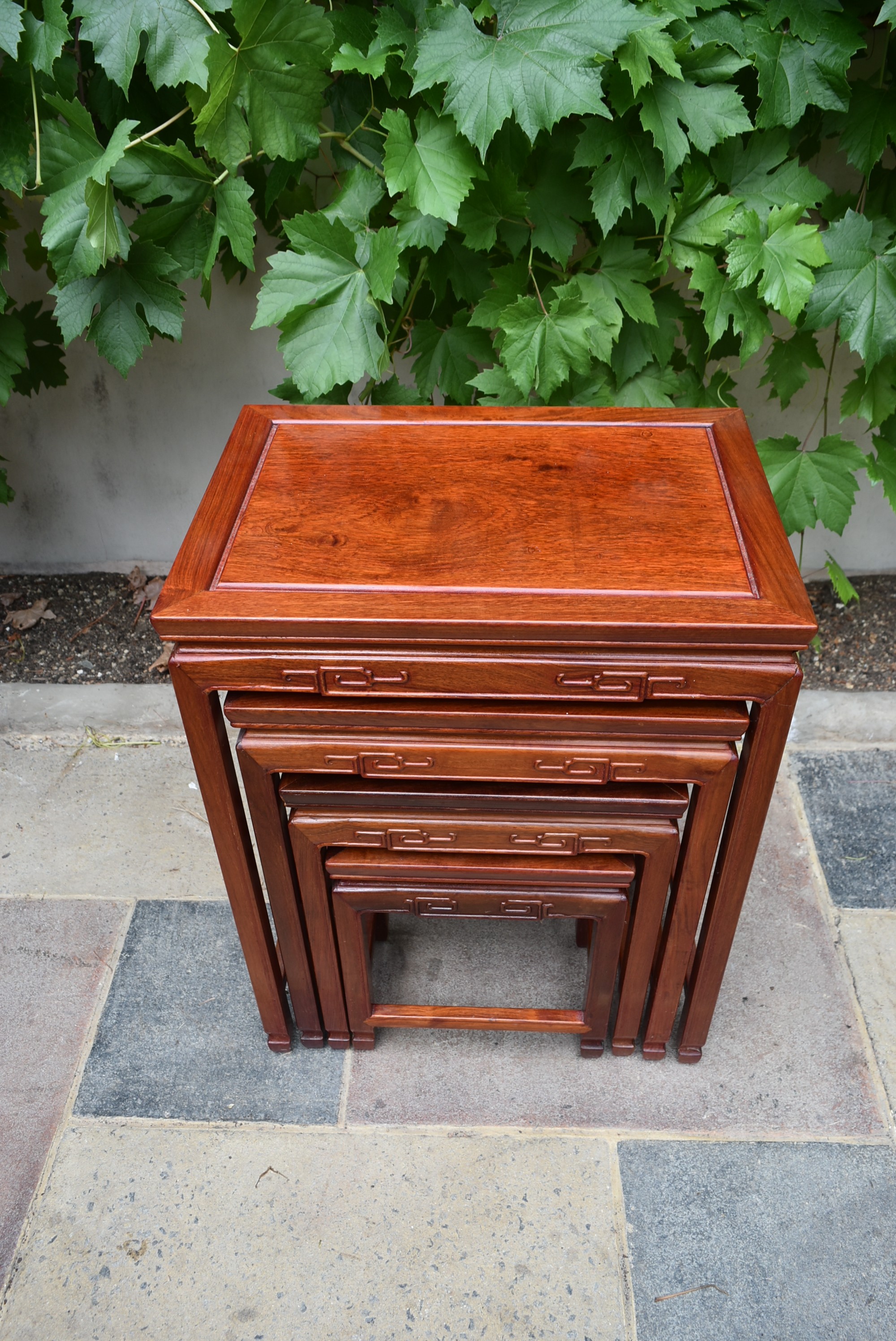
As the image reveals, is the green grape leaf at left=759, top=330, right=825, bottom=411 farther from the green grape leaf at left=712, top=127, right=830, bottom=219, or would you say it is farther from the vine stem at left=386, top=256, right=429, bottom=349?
the vine stem at left=386, top=256, right=429, bottom=349

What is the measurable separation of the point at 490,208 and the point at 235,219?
18.1 inches

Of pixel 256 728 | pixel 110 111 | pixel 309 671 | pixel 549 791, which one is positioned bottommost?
pixel 549 791

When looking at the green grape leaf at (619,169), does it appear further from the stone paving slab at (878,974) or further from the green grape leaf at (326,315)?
the stone paving slab at (878,974)

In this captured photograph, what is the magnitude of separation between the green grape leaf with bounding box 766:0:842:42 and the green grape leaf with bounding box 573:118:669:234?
0.27 m

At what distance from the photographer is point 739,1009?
172 cm

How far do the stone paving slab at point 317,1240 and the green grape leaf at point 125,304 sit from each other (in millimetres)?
1358

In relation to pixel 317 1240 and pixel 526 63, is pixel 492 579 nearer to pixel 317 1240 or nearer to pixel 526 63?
pixel 526 63

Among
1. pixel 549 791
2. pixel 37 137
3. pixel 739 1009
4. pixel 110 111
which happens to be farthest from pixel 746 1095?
pixel 110 111

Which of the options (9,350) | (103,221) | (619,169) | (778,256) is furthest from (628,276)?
(9,350)

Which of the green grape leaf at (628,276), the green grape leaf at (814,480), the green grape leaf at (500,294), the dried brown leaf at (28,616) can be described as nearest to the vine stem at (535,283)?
the green grape leaf at (500,294)

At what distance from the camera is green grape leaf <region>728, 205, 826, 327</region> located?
160 cm

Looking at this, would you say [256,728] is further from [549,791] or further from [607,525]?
[607,525]

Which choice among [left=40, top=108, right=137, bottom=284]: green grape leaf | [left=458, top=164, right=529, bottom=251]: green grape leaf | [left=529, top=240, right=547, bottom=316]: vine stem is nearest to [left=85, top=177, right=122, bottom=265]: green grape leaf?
[left=40, top=108, right=137, bottom=284]: green grape leaf

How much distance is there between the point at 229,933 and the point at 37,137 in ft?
4.72
